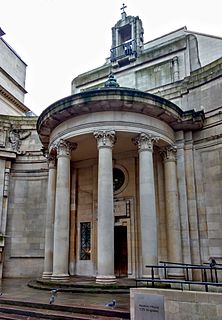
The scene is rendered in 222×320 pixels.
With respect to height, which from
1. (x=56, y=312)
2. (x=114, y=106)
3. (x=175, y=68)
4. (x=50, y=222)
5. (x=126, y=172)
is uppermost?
(x=175, y=68)

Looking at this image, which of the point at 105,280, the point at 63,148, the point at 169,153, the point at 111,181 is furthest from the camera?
the point at 169,153

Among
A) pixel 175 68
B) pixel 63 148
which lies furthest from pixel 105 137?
pixel 175 68

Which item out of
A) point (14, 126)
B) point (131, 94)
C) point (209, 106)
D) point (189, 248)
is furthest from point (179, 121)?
point (14, 126)

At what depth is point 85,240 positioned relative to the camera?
53.9ft

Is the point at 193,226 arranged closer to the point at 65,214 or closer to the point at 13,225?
the point at 65,214

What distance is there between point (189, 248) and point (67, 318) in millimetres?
7576

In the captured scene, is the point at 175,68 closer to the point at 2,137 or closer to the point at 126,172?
the point at 126,172

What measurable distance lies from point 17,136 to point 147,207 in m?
10.5

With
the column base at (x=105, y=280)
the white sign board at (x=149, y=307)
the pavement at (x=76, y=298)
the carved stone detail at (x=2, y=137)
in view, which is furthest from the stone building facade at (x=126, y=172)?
the white sign board at (x=149, y=307)

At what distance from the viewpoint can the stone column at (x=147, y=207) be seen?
38.7 ft

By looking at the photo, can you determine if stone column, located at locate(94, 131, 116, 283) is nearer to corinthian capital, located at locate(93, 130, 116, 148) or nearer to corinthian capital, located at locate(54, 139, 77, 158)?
corinthian capital, located at locate(93, 130, 116, 148)

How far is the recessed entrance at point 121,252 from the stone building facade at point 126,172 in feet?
0.16

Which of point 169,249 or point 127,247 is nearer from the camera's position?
point 169,249

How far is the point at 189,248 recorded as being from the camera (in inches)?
546
